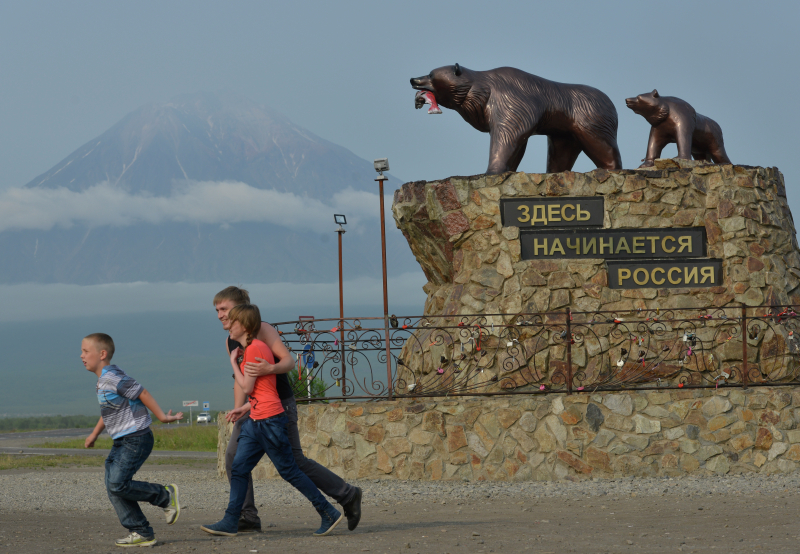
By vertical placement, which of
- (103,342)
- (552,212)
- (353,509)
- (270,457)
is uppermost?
(552,212)

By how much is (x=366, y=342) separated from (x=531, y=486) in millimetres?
2302

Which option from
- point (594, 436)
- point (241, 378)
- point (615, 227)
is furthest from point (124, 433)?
point (615, 227)

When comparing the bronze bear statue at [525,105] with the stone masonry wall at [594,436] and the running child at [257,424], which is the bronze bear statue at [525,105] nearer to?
the stone masonry wall at [594,436]

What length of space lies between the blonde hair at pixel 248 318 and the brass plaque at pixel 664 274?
226 inches

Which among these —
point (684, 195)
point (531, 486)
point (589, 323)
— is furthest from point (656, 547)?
point (684, 195)

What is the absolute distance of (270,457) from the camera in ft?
15.4

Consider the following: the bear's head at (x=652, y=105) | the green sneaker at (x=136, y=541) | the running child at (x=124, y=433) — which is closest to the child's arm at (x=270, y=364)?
the running child at (x=124, y=433)

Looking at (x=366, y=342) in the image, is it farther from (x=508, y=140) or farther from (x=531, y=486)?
(x=508, y=140)

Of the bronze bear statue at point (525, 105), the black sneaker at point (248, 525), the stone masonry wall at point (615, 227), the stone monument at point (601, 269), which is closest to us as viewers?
the black sneaker at point (248, 525)

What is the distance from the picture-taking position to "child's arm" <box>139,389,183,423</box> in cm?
447

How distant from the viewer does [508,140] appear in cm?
1010

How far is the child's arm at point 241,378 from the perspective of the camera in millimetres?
4695

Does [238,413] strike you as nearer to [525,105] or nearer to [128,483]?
[128,483]

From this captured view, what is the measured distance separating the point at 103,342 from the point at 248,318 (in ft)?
2.86
